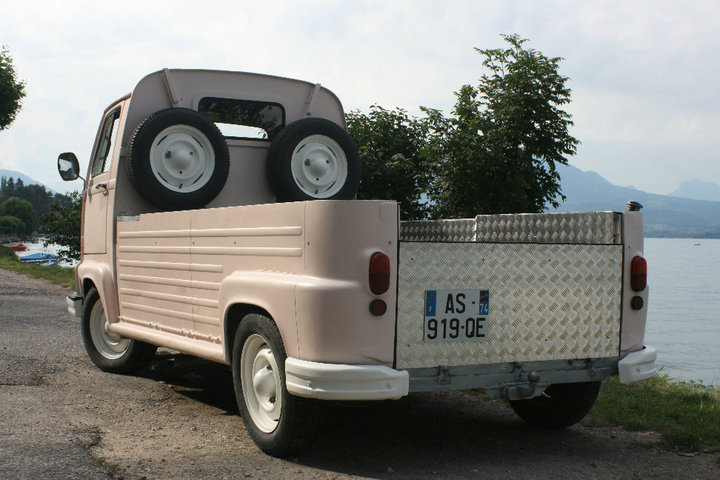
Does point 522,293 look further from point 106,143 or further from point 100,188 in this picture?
point 106,143

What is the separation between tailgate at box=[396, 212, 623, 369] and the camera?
3.94m

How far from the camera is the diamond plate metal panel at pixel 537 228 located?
15.1 ft

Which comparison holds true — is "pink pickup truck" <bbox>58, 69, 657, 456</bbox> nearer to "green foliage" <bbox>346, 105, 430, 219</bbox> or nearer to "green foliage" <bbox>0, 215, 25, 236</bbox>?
"green foliage" <bbox>346, 105, 430, 219</bbox>

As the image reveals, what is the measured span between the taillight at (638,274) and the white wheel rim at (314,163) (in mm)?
2829

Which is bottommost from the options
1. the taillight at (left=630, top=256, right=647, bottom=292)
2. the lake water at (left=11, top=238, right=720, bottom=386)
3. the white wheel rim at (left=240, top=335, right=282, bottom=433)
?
the lake water at (left=11, top=238, right=720, bottom=386)

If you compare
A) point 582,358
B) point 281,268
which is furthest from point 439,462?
point 281,268

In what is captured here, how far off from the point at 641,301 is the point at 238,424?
2.68m

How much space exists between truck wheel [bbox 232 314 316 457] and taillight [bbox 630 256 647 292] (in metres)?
2.05

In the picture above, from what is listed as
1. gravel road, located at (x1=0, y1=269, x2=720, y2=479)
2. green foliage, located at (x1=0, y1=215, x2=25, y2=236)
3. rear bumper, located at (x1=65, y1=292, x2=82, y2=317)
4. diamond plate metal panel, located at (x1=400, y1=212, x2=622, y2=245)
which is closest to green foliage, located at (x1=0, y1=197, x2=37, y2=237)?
green foliage, located at (x1=0, y1=215, x2=25, y2=236)

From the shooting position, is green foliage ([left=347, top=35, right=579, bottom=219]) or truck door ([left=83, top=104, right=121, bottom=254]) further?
green foliage ([left=347, top=35, right=579, bottom=219])

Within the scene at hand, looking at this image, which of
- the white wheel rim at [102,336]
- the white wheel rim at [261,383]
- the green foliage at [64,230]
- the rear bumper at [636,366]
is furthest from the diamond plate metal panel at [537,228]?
the green foliage at [64,230]

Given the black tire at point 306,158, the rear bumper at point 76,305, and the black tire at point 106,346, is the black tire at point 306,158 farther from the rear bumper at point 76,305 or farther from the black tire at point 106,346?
the rear bumper at point 76,305

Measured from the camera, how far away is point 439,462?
4.27 meters

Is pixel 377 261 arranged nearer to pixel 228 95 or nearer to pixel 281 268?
pixel 281 268
